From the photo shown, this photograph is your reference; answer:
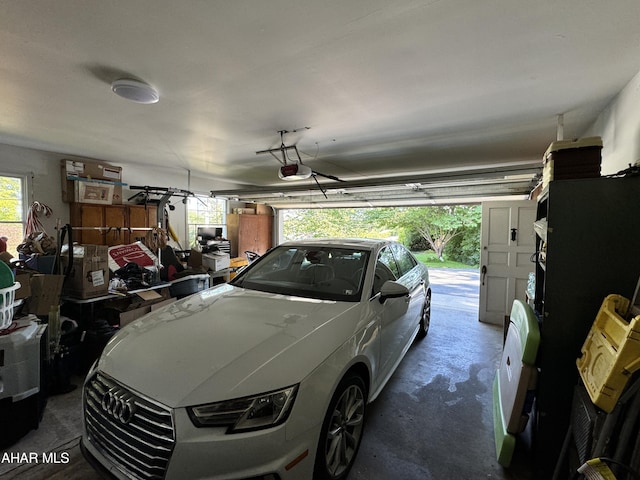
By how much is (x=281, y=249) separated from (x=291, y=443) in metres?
1.81

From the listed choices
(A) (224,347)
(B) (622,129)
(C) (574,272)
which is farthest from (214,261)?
(B) (622,129)

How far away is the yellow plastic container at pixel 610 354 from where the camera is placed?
1.06m

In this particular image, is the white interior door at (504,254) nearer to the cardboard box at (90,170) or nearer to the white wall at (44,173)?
the white wall at (44,173)

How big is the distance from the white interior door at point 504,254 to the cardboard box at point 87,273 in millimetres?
5369

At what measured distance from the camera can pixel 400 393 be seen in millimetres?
2559

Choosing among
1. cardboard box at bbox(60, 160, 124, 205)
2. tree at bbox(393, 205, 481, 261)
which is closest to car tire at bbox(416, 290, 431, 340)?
cardboard box at bbox(60, 160, 124, 205)

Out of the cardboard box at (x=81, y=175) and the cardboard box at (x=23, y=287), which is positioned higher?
the cardboard box at (x=81, y=175)

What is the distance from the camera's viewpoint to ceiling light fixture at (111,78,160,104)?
7.16 ft

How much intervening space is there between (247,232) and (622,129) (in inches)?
303

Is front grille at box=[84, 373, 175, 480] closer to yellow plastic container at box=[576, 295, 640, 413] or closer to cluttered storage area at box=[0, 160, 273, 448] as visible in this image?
cluttered storage area at box=[0, 160, 273, 448]

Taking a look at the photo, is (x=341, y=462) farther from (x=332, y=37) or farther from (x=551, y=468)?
(x=332, y=37)

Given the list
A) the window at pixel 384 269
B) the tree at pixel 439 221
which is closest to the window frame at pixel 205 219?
the window at pixel 384 269

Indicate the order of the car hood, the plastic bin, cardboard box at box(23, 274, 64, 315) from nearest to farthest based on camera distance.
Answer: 1. the car hood
2. the plastic bin
3. cardboard box at box(23, 274, 64, 315)

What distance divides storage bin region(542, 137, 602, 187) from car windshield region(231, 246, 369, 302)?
1438mm
